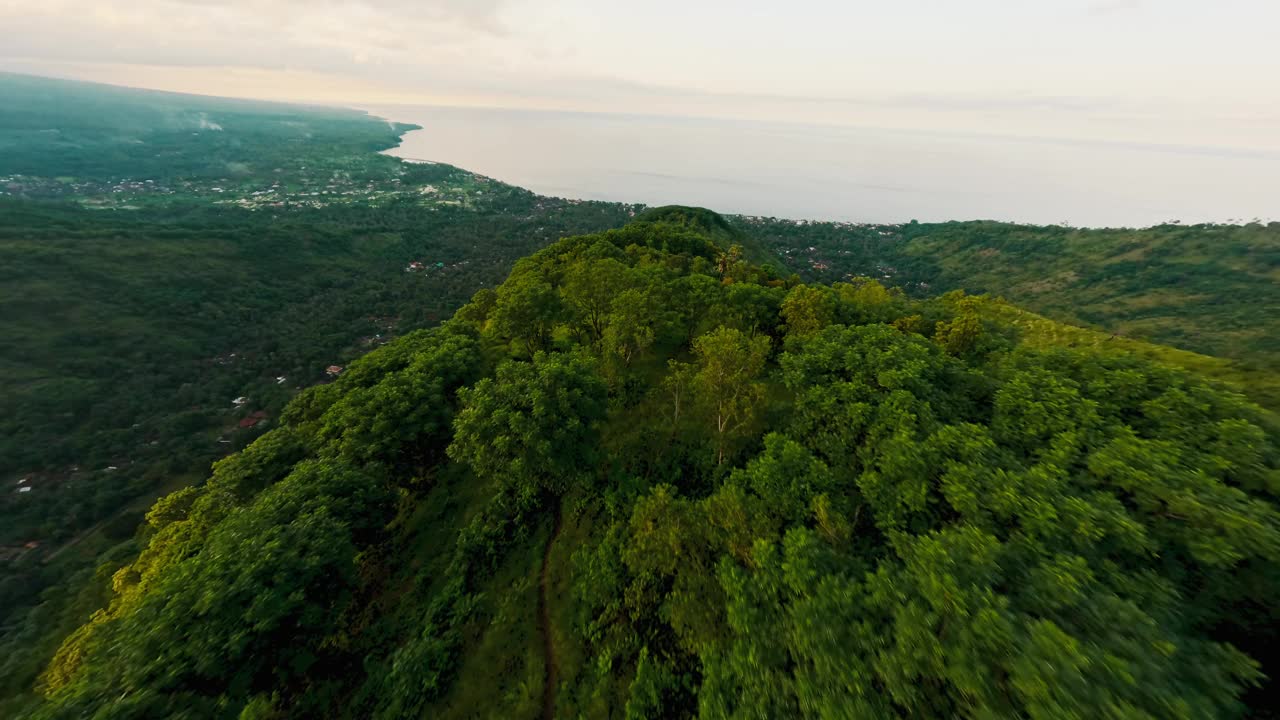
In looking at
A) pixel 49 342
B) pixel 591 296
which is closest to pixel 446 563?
pixel 591 296

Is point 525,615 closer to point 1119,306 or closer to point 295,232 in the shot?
point 1119,306

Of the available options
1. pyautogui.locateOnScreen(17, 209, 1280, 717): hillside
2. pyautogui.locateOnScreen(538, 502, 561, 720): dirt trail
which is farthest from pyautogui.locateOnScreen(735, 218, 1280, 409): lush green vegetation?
pyautogui.locateOnScreen(538, 502, 561, 720): dirt trail

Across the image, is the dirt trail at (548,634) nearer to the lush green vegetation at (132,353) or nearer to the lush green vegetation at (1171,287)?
the lush green vegetation at (132,353)

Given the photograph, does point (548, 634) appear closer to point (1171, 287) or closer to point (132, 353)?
point (132, 353)

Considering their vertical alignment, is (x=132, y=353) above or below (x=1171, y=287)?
below

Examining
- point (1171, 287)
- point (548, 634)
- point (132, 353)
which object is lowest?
point (132, 353)

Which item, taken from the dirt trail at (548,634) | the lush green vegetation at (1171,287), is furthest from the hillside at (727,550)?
the lush green vegetation at (1171,287)

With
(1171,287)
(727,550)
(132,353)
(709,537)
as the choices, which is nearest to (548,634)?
(709,537)
